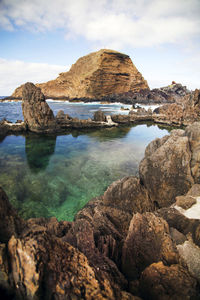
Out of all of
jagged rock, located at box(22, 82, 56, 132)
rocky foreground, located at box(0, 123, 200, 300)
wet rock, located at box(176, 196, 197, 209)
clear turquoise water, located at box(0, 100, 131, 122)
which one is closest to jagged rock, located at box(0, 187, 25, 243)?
rocky foreground, located at box(0, 123, 200, 300)

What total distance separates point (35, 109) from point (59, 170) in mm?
16874

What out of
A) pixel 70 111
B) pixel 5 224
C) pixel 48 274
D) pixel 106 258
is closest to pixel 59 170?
pixel 5 224

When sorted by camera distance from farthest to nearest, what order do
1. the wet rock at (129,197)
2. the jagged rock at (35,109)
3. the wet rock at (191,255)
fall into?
the jagged rock at (35,109), the wet rock at (129,197), the wet rock at (191,255)

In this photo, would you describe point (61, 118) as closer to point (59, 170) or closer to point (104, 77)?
point (59, 170)

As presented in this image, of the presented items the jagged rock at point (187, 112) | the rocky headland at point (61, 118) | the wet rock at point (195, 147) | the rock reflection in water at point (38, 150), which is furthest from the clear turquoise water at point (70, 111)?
the wet rock at point (195, 147)

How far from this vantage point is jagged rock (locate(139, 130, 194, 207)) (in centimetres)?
645

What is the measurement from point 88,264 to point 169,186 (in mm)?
5490

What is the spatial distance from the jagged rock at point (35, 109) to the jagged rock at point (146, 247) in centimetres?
2630

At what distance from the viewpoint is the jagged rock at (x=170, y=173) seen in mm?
6445

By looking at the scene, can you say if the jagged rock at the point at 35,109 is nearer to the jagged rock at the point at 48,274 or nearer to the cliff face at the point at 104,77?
the jagged rock at the point at 48,274

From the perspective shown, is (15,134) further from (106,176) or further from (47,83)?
(47,83)

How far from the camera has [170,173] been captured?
6664 millimetres

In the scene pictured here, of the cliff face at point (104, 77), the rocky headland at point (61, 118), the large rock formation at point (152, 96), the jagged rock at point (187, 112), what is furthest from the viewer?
the cliff face at point (104, 77)

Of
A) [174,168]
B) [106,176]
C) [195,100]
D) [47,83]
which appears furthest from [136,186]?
[47,83]
